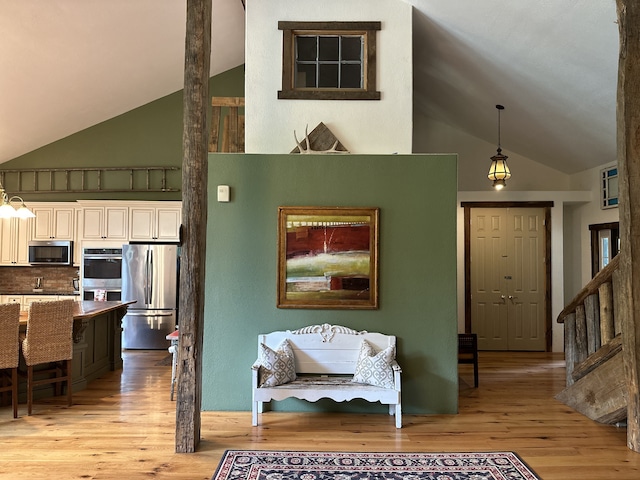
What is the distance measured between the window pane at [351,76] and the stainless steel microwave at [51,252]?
5.34 m

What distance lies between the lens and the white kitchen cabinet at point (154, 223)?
7.26 metres

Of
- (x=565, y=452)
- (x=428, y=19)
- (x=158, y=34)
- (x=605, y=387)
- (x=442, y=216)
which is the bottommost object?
(x=565, y=452)

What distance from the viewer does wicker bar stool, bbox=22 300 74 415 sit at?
162 inches

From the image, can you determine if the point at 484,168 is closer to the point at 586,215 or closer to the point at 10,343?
the point at 586,215

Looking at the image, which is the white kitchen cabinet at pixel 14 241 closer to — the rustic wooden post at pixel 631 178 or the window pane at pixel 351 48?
the window pane at pixel 351 48

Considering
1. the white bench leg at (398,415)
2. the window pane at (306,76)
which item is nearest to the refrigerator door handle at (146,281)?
the window pane at (306,76)

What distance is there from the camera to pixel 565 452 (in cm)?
337

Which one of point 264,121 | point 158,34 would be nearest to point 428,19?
point 264,121

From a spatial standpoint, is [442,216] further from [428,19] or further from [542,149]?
[542,149]

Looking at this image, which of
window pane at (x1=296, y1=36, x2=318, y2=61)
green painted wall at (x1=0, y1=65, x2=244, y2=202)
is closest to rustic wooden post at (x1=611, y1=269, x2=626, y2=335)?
window pane at (x1=296, y1=36, x2=318, y2=61)

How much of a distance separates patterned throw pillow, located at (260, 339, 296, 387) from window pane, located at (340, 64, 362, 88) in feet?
8.91

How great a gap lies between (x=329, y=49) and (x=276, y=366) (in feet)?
10.5

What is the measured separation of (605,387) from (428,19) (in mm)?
3901

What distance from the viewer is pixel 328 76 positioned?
15.3 feet
